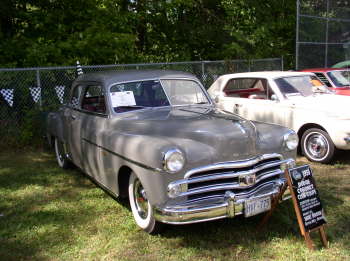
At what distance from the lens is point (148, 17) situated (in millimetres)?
13172

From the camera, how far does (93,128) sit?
4.88m

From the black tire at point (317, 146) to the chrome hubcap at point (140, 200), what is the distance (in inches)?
144

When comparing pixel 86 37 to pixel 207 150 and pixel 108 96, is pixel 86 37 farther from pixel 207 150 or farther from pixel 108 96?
pixel 207 150

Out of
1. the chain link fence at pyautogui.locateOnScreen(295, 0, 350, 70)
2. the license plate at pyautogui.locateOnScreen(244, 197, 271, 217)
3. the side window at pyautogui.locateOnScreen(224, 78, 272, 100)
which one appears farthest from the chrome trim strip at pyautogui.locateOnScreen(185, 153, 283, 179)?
the chain link fence at pyautogui.locateOnScreen(295, 0, 350, 70)

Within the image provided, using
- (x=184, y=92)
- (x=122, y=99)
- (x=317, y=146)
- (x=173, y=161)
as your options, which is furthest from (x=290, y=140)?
(x=317, y=146)

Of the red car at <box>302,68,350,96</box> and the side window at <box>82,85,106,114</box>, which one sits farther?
the red car at <box>302,68,350,96</box>

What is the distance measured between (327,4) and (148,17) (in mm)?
6604

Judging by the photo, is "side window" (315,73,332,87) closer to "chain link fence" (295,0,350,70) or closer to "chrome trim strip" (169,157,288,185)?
"chain link fence" (295,0,350,70)

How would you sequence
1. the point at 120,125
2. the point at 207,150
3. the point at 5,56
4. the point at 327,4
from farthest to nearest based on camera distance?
1. the point at 327,4
2. the point at 5,56
3. the point at 120,125
4. the point at 207,150

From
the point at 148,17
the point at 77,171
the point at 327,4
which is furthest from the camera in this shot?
the point at 327,4

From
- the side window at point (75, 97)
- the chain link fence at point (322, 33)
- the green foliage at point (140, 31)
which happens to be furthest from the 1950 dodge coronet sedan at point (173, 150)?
the chain link fence at point (322, 33)

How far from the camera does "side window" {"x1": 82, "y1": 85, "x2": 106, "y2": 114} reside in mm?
5039

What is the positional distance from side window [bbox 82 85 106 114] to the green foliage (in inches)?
169

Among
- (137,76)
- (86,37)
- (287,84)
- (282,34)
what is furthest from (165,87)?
(282,34)
